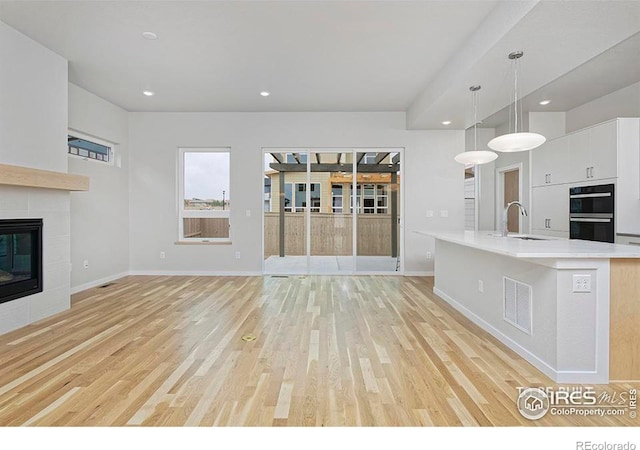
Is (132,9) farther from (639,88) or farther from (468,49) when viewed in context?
(639,88)

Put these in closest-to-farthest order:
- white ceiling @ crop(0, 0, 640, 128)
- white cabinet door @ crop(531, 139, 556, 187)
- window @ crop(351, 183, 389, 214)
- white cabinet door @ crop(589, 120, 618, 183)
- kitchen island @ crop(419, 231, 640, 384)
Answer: kitchen island @ crop(419, 231, 640, 384) < white ceiling @ crop(0, 0, 640, 128) < white cabinet door @ crop(589, 120, 618, 183) < white cabinet door @ crop(531, 139, 556, 187) < window @ crop(351, 183, 389, 214)

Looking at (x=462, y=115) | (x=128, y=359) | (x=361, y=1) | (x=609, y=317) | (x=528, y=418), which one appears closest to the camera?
(x=528, y=418)

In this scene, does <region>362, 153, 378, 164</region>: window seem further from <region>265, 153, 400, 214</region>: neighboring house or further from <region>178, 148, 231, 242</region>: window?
<region>178, 148, 231, 242</region>: window

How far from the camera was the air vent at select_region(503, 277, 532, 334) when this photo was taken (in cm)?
271

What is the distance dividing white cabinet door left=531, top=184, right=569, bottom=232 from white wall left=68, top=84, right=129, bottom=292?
6.99m

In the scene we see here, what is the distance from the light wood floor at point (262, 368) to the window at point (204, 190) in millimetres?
2350

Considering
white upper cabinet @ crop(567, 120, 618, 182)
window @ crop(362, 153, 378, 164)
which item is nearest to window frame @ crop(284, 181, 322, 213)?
window @ crop(362, 153, 378, 164)

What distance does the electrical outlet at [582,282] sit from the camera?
7.61 feet

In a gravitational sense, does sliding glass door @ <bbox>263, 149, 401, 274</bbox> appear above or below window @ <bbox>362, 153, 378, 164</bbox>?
below

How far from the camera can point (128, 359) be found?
2715 mm

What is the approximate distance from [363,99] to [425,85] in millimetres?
1002

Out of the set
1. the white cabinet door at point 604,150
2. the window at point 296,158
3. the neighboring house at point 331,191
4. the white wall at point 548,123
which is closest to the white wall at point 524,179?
the white wall at point 548,123

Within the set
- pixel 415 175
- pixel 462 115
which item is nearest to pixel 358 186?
pixel 415 175

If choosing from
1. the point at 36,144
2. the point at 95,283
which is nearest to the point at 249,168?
the point at 95,283
